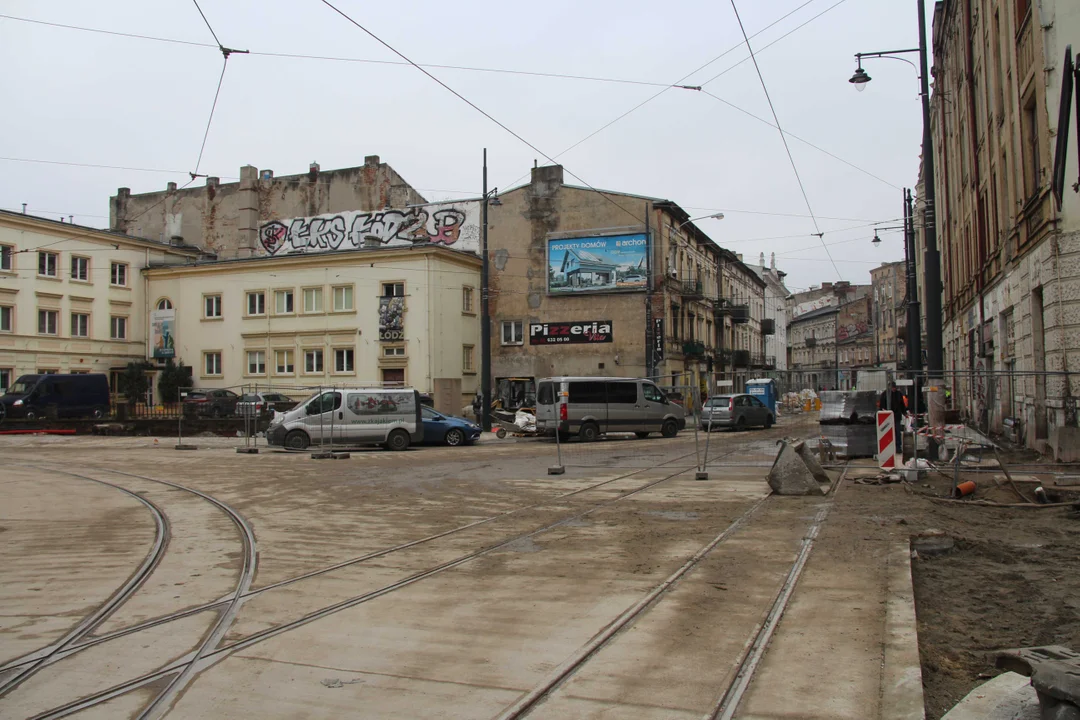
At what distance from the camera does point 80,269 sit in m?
44.3

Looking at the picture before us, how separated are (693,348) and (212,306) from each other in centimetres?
2603

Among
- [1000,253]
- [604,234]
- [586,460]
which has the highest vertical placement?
[604,234]

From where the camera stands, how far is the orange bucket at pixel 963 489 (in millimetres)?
12211

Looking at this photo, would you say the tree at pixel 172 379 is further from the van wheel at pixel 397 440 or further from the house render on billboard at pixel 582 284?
the van wheel at pixel 397 440

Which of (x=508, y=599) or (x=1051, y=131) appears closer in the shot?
(x=508, y=599)

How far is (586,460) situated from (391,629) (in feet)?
46.6

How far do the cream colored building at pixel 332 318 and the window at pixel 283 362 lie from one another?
5cm

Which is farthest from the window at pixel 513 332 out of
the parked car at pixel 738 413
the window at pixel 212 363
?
the window at pixel 212 363

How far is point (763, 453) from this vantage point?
2003cm

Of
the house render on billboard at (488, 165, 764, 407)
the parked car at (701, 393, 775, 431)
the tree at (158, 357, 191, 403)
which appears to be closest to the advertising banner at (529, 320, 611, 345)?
the house render on billboard at (488, 165, 764, 407)

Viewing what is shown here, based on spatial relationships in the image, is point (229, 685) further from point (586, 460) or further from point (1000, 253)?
point (1000, 253)

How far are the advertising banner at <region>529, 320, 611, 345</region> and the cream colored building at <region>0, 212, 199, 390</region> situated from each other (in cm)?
2161

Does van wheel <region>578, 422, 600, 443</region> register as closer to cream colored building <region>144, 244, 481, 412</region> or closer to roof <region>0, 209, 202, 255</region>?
cream colored building <region>144, 244, 481, 412</region>

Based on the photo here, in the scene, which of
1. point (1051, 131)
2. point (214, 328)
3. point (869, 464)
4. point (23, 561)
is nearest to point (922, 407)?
point (869, 464)
